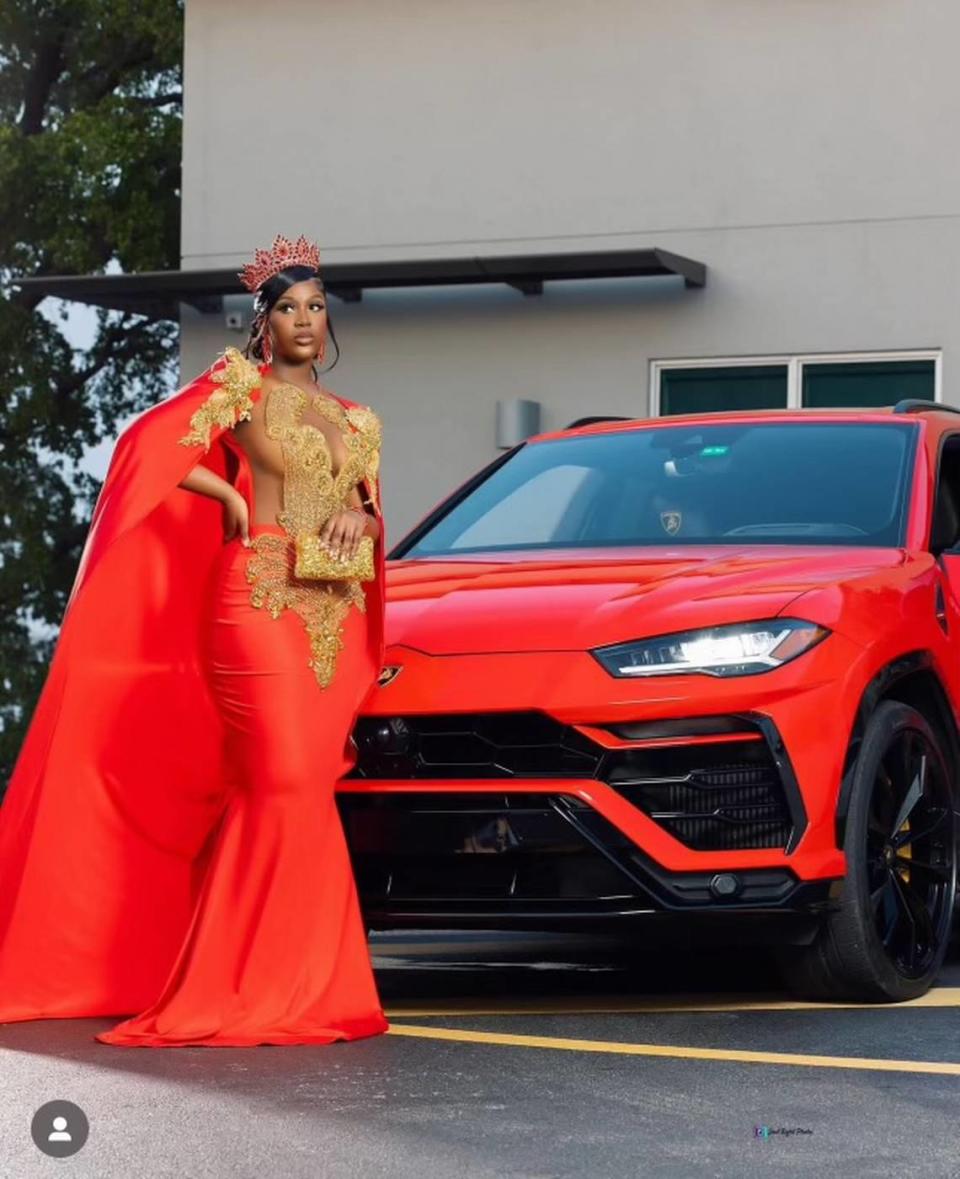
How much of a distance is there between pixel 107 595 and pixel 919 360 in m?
10.1

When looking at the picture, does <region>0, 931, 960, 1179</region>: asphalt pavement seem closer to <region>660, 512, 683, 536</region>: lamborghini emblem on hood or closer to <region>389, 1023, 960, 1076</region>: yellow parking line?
<region>389, 1023, 960, 1076</region>: yellow parking line

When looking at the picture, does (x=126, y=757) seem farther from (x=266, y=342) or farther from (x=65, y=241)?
(x=65, y=241)

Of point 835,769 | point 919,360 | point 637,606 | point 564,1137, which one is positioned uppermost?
point 919,360

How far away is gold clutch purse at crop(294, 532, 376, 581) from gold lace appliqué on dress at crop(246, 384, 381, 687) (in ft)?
0.16

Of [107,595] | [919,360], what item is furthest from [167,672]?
[919,360]

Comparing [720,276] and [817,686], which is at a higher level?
[720,276]

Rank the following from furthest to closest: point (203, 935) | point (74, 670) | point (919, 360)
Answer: point (919, 360) < point (74, 670) < point (203, 935)

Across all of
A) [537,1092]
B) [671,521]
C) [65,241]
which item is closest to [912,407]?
[671,521]

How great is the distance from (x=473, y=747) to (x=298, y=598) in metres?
0.64

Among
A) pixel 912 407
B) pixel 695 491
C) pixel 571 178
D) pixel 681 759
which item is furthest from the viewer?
pixel 571 178

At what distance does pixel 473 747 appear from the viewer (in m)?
6.53

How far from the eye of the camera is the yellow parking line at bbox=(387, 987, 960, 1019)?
6.82 metres

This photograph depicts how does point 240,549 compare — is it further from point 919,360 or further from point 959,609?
point 919,360

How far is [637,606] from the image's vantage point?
6641mm
